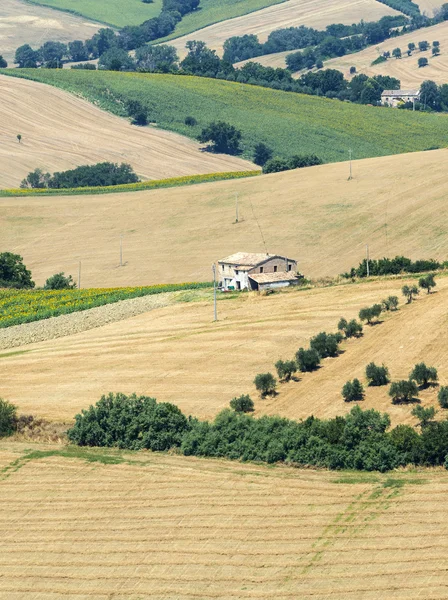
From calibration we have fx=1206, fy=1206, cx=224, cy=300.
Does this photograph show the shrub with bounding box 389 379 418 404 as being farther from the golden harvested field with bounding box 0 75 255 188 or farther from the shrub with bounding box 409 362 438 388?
the golden harvested field with bounding box 0 75 255 188

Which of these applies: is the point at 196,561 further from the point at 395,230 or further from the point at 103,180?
the point at 103,180

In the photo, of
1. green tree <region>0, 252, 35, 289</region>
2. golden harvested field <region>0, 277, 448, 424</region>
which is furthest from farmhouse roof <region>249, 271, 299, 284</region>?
green tree <region>0, 252, 35, 289</region>

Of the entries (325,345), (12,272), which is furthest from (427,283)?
(12,272)

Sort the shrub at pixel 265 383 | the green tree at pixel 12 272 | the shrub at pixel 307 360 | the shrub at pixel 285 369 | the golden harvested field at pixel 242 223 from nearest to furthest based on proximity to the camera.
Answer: the shrub at pixel 265 383, the shrub at pixel 285 369, the shrub at pixel 307 360, the golden harvested field at pixel 242 223, the green tree at pixel 12 272

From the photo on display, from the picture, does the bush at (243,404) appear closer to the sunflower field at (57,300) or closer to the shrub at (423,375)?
the shrub at (423,375)

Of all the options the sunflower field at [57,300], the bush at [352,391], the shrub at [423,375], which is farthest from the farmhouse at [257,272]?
the shrub at [423,375]

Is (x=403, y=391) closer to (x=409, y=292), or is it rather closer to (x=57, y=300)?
(x=409, y=292)

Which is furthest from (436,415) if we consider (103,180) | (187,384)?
(103,180)

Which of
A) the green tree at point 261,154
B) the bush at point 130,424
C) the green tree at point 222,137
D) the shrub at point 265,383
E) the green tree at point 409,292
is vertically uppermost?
the green tree at point 222,137
